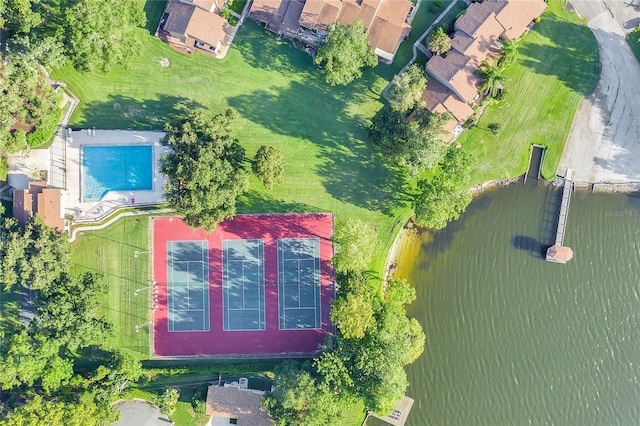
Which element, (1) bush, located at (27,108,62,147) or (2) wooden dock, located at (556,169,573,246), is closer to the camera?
(1) bush, located at (27,108,62,147)

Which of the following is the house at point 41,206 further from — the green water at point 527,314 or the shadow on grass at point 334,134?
the green water at point 527,314

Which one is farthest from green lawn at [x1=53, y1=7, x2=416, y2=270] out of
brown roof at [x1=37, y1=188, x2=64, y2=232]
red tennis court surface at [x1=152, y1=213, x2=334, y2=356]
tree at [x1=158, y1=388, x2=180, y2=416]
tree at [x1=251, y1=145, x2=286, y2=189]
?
tree at [x1=158, y1=388, x2=180, y2=416]

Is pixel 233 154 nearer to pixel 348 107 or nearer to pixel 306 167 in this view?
pixel 306 167

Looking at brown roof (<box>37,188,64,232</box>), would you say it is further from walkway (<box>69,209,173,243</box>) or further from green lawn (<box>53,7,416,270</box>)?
green lawn (<box>53,7,416,270</box>)

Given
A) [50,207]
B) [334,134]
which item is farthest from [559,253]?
[50,207]

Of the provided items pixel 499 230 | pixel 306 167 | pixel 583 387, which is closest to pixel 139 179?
pixel 306 167

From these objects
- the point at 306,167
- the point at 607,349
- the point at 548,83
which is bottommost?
the point at 607,349
